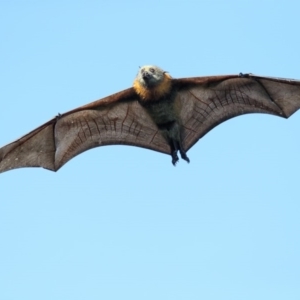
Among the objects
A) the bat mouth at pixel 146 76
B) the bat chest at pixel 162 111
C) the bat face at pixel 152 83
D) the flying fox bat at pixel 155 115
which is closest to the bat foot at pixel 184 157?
the flying fox bat at pixel 155 115

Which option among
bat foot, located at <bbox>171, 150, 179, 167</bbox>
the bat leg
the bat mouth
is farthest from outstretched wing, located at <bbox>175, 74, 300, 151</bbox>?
the bat mouth

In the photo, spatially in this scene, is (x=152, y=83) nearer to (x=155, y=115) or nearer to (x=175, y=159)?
(x=155, y=115)

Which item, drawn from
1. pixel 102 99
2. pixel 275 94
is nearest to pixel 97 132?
pixel 102 99

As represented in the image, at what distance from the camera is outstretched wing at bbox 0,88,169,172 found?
43531mm

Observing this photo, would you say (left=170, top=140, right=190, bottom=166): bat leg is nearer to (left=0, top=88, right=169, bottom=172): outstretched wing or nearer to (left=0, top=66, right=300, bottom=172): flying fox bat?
(left=0, top=66, right=300, bottom=172): flying fox bat

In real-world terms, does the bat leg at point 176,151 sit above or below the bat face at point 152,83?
below

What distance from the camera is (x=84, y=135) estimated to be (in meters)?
44.3

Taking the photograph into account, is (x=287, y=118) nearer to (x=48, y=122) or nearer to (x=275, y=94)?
(x=275, y=94)

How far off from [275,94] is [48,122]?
7173 mm

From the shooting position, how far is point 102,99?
43.4m

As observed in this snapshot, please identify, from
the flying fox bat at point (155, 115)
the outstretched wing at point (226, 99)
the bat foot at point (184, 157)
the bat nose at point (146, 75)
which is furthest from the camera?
the bat foot at point (184, 157)

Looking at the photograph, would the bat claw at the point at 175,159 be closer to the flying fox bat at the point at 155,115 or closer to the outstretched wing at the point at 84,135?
the flying fox bat at the point at 155,115

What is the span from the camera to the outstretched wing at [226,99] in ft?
140

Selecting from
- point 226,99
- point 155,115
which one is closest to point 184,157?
point 155,115
